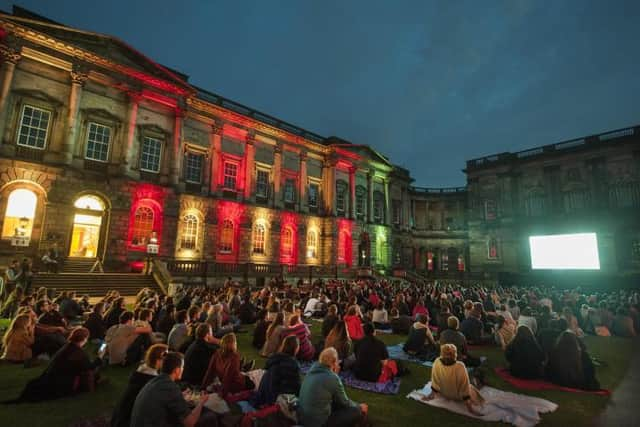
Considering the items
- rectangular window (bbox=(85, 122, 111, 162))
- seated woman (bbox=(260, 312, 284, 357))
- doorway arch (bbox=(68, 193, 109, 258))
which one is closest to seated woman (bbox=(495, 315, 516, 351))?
seated woman (bbox=(260, 312, 284, 357))

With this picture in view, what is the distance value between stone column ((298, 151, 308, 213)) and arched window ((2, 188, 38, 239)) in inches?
747

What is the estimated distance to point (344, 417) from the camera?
14.1ft

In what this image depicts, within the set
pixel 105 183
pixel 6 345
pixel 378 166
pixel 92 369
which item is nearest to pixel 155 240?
pixel 105 183

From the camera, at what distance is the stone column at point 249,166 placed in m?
27.3

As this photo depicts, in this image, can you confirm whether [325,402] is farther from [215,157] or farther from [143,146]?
[215,157]

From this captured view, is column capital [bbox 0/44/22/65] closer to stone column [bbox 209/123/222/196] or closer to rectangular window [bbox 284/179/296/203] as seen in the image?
stone column [bbox 209/123/222/196]

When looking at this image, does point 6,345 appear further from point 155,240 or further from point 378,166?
point 378,166

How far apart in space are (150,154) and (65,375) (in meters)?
19.7

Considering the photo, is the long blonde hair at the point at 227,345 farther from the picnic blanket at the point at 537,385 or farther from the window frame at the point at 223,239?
the window frame at the point at 223,239

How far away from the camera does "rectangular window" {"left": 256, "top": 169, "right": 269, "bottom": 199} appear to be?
1122 inches

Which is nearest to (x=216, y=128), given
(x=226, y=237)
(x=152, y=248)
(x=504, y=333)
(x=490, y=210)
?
Result: (x=226, y=237)

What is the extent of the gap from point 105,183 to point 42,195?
303 cm

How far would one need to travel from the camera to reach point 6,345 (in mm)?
7184

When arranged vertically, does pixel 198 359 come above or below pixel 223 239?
below
